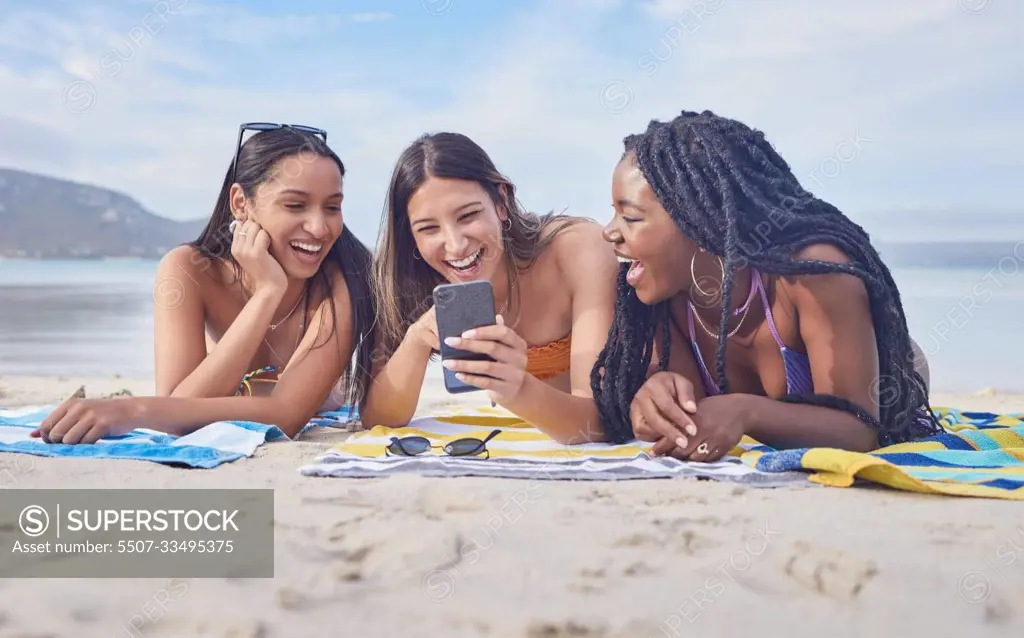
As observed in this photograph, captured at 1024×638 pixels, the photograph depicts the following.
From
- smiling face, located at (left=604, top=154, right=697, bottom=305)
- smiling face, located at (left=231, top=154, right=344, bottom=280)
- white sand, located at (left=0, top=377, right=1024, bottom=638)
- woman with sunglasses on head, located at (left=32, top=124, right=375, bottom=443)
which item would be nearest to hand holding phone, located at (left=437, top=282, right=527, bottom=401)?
white sand, located at (left=0, top=377, right=1024, bottom=638)

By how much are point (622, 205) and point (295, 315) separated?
2.05 metres

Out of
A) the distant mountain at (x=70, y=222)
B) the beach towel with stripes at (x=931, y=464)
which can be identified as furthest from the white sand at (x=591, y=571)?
the distant mountain at (x=70, y=222)

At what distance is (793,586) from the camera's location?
2.06 metres

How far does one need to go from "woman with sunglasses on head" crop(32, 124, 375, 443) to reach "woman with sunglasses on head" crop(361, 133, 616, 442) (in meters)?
0.28

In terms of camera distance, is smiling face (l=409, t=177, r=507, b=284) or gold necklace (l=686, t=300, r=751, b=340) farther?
smiling face (l=409, t=177, r=507, b=284)

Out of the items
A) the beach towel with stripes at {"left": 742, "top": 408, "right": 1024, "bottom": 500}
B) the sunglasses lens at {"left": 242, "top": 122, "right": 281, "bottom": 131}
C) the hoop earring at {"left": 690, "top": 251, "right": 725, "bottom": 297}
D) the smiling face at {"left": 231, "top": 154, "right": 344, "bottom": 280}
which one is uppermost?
the sunglasses lens at {"left": 242, "top": 122, "right": 281, "bottom": 131}

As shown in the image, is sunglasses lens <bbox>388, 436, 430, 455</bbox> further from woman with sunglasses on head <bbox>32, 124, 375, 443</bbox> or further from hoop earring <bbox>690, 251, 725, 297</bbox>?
hoop earring <bbox>690, 251, 725, 297</bbox>

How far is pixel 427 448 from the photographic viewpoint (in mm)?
3473

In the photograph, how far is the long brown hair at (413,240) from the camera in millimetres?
4027

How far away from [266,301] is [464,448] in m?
1.37

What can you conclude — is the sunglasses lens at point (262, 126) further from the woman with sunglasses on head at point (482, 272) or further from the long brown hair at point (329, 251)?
the woman with sunglasses on head at point (482, 272)

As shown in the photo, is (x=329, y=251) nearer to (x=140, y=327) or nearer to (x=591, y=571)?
(x=591, y=571)

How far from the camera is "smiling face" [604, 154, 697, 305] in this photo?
342 cm

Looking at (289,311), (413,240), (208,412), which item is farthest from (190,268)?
(413,240)
